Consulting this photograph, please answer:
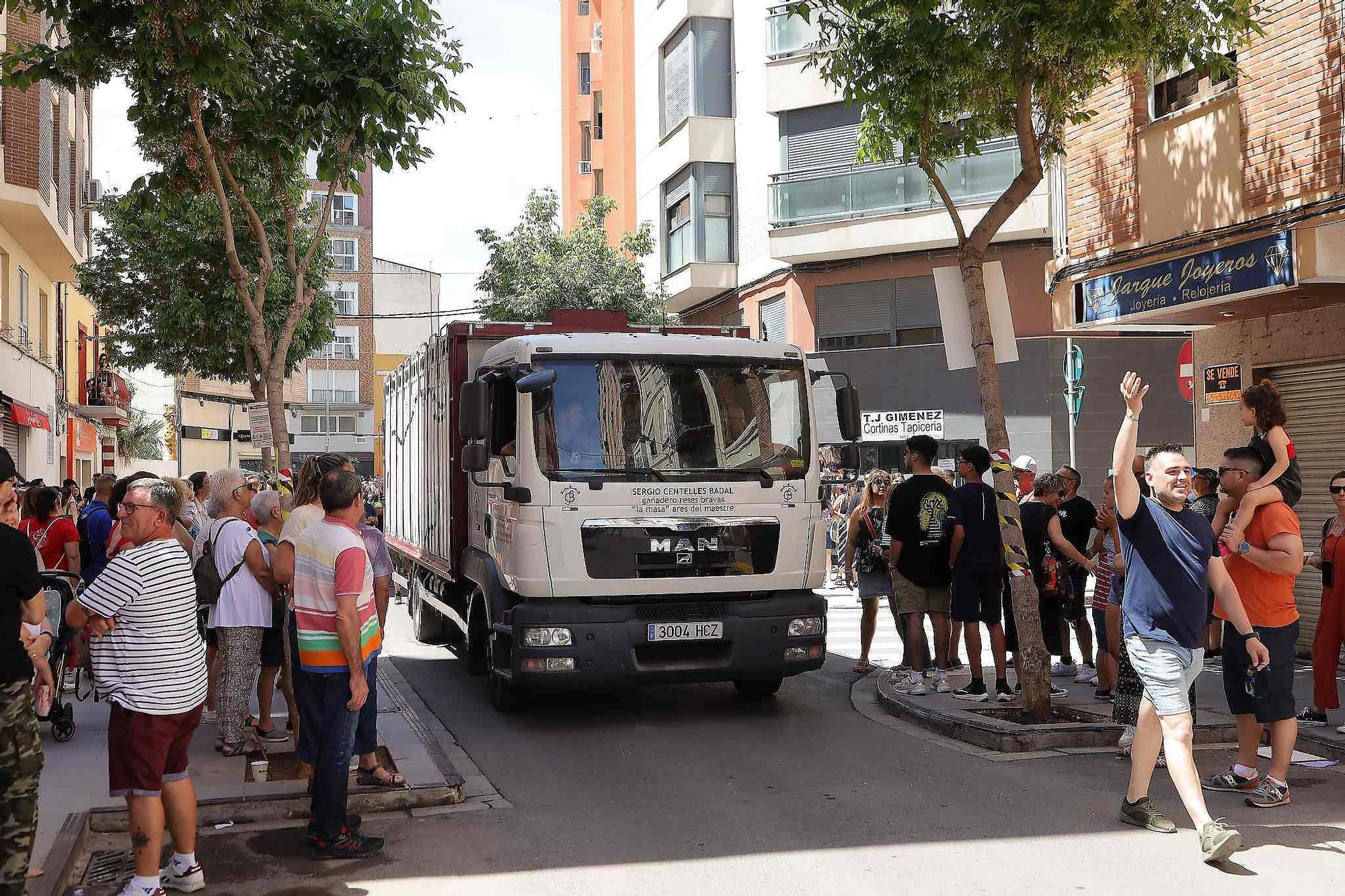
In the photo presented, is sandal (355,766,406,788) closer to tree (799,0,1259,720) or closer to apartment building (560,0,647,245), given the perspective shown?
tree (799,0,1259,720)

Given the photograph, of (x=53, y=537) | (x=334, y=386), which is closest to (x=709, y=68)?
(x=53, y=537)

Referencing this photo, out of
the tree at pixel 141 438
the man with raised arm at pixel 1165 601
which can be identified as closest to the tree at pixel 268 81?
the man with raised arm at pixel 1165 601

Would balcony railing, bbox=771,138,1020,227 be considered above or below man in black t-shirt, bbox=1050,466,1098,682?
above

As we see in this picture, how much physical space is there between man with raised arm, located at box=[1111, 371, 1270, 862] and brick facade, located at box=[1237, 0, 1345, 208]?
609 cm

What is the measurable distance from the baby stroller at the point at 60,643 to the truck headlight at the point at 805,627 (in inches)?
188

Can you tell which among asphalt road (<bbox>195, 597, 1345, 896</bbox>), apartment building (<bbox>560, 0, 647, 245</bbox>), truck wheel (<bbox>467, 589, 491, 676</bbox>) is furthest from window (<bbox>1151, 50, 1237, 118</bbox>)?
apartment building (<bbox>560, 0, 647, 245</bbox>)

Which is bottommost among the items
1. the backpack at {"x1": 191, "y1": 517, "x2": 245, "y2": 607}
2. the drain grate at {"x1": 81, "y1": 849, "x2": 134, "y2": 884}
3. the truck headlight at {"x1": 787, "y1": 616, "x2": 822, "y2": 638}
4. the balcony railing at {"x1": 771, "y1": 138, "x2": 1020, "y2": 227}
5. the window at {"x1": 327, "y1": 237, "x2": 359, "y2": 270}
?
the drain grate at {"x1": 81, "y1": 849, "x2": 134, "y2": 884}

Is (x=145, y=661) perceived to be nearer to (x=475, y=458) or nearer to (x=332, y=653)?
(x=332, y=653)

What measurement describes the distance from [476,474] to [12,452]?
1708 centimetres

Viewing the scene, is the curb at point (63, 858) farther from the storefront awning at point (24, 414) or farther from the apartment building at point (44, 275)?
the storefront awning at point (24, 414)

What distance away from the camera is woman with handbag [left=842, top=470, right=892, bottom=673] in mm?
10633

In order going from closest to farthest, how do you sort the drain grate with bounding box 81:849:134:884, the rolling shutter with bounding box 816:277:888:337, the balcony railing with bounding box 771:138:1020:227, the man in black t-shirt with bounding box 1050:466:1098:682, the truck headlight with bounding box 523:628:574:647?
1. the drain grate with bounding box 81:849:134:884
2. the truck headlight with bounding box 523:628:574:647
3. the man in black t-shirt with bounding box 1050:466:1098:682
4. the balcony railing with bounding box 771:138:1020:227
5. the rolling shutter with bounding box 816:277:888:337

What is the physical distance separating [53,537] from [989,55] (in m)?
8.27

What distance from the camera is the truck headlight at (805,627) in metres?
9.07
